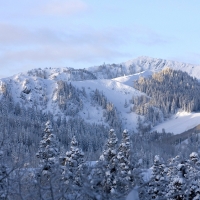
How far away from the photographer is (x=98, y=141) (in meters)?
157

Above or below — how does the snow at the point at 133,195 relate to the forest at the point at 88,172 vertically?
above

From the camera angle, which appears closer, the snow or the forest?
the snow

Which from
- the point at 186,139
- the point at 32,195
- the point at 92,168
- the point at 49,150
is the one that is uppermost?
the point at 92,168

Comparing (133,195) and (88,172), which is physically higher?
(88,172)

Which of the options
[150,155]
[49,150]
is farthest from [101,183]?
[150,155]

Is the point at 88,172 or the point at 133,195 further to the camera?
the point at 88,172

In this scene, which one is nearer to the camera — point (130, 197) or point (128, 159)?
point (130, 197)

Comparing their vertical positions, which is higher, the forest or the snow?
the snow

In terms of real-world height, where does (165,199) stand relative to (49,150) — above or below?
above

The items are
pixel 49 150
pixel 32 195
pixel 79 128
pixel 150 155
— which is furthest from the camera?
pixel 79 128

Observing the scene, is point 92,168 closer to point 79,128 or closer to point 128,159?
point 128,159

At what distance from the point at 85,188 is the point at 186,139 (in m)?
177

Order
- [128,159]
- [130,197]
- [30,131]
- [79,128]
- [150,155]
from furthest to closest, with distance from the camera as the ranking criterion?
[79,128], [30,131], [150,155], [128,159], [130,197]

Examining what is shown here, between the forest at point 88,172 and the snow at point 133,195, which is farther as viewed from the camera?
the forest at point 88,172
